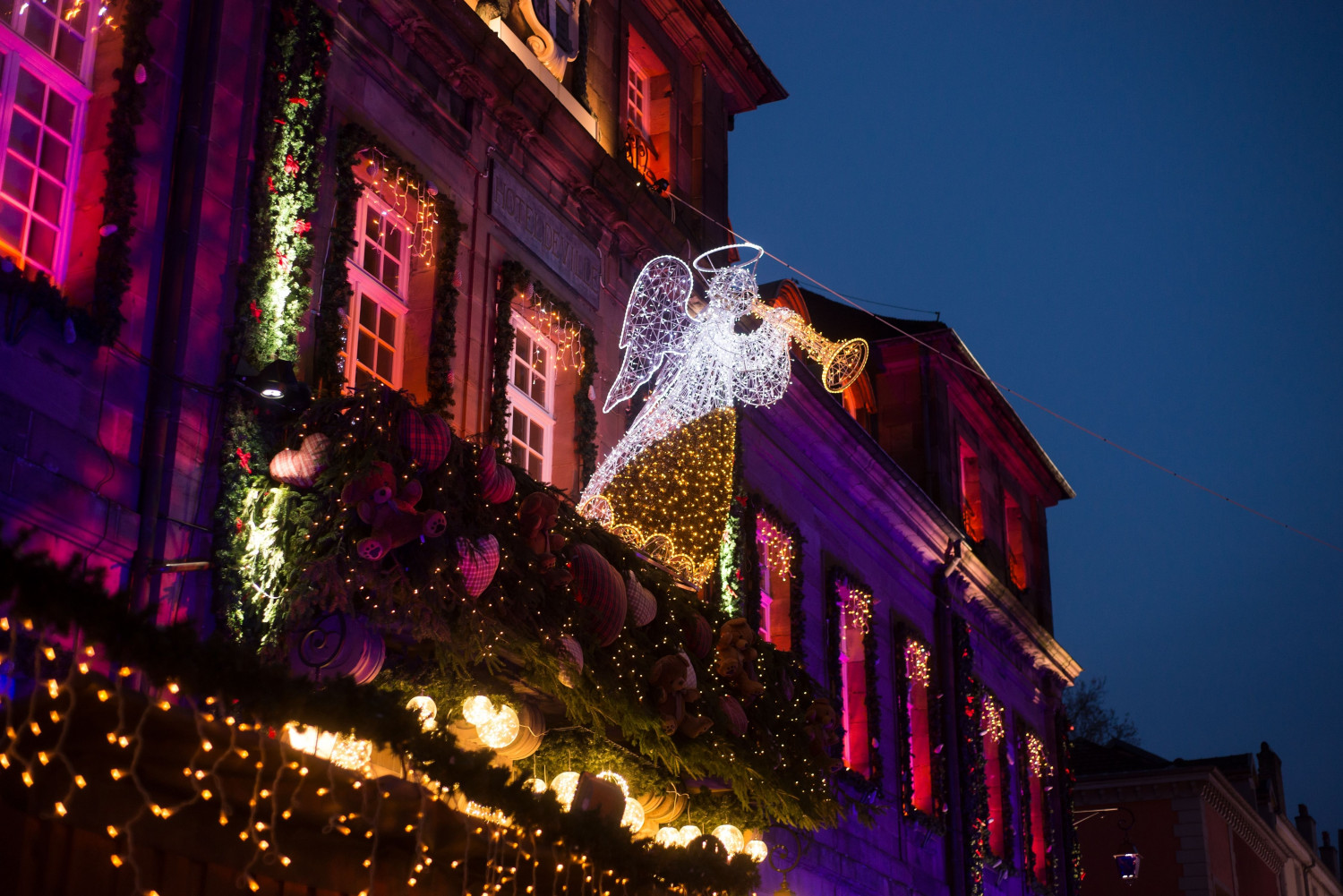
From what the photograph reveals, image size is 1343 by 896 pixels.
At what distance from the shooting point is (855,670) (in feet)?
58.0

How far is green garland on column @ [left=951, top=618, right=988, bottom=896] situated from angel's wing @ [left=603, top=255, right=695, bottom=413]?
27.8 ft

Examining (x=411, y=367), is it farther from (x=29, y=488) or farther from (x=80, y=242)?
(x=29, y=488)

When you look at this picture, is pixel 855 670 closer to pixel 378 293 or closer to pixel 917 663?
pixel 917 663

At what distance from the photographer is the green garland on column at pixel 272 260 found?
27.4 ft

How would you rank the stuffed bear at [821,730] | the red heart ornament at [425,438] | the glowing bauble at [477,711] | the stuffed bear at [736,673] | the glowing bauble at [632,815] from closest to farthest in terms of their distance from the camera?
the red heart ornament at [425,438] < the glowing bauble at [477,711] < the glowing bauble at [632,815] < the stuffed bear at [736,673] < the stuffed bear at [821,730]

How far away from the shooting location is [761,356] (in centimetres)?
1290

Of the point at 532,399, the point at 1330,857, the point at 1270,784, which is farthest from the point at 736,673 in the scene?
the point at 1330,857

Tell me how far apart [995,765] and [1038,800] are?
8.40ft

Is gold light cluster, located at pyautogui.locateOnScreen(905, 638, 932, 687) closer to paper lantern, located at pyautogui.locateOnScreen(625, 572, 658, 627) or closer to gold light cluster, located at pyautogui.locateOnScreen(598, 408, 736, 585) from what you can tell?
gold light cluster, located at pyautogui.locateOnScreen(598, 408, 736, 585)

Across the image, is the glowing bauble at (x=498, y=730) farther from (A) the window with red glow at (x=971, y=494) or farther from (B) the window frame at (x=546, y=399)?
(A) the window with red glow at (x=971, y=494)

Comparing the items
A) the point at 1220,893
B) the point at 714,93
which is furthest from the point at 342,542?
the point at 1220,893

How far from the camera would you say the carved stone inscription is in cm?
1189

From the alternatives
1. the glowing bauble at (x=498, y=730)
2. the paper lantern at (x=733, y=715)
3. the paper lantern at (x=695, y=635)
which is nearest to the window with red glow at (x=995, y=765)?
the paper lantern at (x=733, y=715)

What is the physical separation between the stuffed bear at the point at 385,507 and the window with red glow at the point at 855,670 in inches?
369
